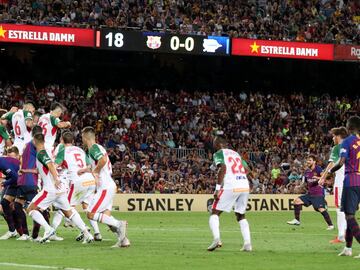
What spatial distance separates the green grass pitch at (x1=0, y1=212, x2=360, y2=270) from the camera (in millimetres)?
Result: 14523

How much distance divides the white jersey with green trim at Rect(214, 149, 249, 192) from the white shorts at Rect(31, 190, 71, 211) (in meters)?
3.14

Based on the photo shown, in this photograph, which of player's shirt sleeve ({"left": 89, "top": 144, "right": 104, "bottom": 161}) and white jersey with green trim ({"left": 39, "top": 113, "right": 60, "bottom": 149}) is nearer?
player's shirt sleeve ({"left": 89, "top": 144, "right": 104, "bottom": 161})

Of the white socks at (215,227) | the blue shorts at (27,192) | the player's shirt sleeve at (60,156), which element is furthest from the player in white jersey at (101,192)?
the blue shorts at (27,192)

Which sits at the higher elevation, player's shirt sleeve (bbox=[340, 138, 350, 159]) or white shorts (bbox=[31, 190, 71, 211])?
player's shirt sleeve (bbox=[340, 138, 350, 159])

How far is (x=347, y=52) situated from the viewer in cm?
4759

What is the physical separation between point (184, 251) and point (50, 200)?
281 cm

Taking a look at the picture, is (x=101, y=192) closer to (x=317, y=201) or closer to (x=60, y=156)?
(x=60, y=156)

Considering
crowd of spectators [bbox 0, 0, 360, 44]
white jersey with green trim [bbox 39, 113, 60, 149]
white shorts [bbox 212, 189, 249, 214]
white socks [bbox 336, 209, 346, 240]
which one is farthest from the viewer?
crowd of spectators [bbox 0, 0, 360, 44]

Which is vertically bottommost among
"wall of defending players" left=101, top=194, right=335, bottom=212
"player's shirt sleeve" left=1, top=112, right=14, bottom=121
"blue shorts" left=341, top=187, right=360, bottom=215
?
"wall of defending players" left=101, top=194, right=335, bottom=212

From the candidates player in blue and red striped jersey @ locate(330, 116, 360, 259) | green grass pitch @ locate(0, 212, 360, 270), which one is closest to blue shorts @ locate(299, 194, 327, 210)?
green grass pitch @ locate(0, 212, 360, 270)

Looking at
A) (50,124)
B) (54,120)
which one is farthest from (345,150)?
(50,124)

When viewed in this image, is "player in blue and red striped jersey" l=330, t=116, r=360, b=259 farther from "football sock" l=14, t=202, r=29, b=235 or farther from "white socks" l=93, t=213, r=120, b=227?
"football sock" l=14, t=202, r=29, b=235

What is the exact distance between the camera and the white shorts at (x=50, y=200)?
1795 centimetres

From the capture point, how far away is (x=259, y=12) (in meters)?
49.2
